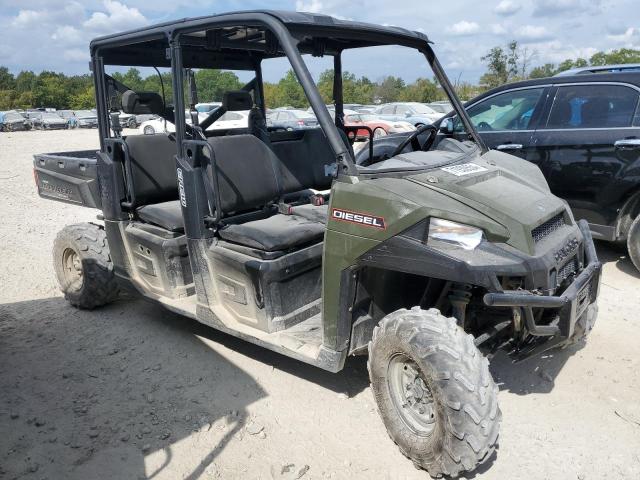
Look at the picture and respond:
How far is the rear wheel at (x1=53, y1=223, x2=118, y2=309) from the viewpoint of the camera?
4.96 meters

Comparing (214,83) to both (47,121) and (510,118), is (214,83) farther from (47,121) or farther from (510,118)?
(47,121)

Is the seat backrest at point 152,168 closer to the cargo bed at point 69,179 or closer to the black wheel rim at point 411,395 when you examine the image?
the cargo bed at point 69,179

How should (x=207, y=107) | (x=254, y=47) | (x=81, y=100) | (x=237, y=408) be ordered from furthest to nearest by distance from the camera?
1. (x=81, y=100)
2. (x=254, y=47)
3. (x=207, y=107)
4. (x=237, y=408)

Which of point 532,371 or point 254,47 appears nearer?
point 532,371

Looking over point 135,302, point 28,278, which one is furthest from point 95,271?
point 28,278

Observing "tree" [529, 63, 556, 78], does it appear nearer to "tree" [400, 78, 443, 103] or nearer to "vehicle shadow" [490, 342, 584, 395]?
"tree" [400, 78, 443, 103]

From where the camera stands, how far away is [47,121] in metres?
37.2

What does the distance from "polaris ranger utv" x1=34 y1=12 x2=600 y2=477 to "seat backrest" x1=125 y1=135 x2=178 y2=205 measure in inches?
0.5

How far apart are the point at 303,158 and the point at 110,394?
231 cm

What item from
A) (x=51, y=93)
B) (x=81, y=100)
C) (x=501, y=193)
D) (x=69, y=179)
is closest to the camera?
(x=501, y=193)

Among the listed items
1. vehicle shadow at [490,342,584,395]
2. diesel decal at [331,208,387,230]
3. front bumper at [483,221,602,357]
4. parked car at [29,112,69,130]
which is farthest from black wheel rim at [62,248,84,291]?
parked car at [29,112,69,130]

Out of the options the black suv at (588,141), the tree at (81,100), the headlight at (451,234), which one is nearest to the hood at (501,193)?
the headlight at (451,234)

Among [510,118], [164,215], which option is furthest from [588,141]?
[164,215]

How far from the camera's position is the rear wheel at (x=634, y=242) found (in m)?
5.21
